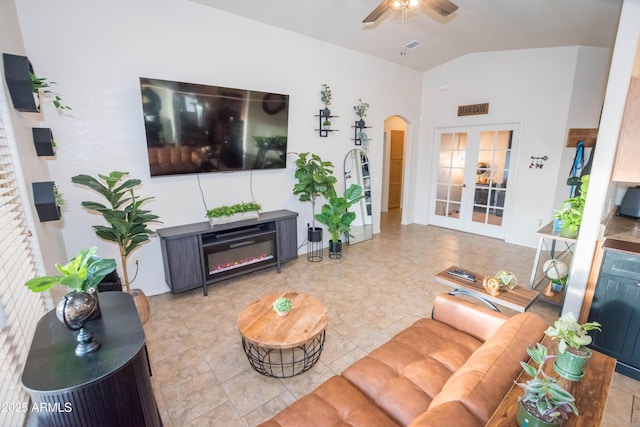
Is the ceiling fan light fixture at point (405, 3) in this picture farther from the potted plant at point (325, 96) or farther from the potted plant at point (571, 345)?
the potted plant at point (571, 345)

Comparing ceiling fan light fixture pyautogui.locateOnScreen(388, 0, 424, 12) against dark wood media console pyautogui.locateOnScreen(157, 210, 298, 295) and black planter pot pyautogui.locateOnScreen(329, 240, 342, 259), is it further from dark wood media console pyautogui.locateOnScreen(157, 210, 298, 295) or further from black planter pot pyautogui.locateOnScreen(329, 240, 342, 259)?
black planter pot pyautogui.locateOnScreen(329, 240, 342, 259)

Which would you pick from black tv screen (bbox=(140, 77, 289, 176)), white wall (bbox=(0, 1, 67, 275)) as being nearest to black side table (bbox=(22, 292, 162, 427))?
white wall (bbox=(0, 1, 67, 275))

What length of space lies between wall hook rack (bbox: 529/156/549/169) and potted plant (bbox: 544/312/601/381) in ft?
14.7

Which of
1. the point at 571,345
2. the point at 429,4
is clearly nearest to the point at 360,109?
the point at 429,4

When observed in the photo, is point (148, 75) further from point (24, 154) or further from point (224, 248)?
point (224, 248)

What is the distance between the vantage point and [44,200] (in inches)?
78.0

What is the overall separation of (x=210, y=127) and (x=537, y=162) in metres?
5.03

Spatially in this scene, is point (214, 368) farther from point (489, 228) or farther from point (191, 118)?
point (489, 228)

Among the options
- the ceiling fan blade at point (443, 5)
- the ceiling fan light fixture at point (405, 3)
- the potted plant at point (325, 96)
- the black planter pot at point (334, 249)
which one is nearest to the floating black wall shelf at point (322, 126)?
the potted plant at point (325, 96)

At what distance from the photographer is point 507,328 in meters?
1.53

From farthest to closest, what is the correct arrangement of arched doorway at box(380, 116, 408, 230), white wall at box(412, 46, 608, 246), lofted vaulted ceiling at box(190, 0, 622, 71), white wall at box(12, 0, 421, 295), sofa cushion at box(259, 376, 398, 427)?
arched doorway at box(380, 116, 408, 230), white wall at box(412, 46, 608, 246), lofted vaulted ceiling at box(190, 0, 622, 71), white wall at box(12, 0, 421, 295), sofa cushion at box(259, 376, 398, 427)

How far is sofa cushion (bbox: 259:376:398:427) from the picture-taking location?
135 cm

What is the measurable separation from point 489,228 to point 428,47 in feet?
11.2

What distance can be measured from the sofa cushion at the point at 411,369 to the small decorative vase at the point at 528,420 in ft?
1.84
